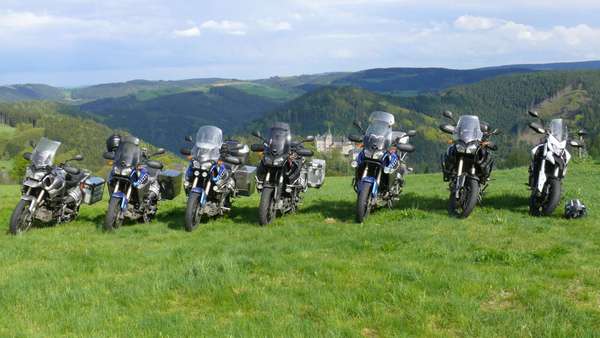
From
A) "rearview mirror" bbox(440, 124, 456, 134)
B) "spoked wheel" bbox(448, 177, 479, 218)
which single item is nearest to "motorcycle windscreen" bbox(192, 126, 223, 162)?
"rearview mirror" bbox(440, 124, 456, 134)

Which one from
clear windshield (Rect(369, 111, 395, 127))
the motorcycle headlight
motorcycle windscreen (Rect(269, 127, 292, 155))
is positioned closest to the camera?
the motorcycle headlight

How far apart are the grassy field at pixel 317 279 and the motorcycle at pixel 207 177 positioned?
2.72 ft

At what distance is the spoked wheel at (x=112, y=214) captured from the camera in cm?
1338

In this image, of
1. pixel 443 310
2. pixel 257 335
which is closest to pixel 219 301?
pixel 257 335

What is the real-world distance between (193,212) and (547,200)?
8.71 metres

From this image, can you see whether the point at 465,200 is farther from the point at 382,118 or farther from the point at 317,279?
the point at 317,279

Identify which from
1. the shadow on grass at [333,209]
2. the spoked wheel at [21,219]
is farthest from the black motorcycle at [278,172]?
the spoked wheel at [21,219]

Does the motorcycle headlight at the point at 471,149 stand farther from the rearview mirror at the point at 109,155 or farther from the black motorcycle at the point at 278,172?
the rearview mirror at the point at 109,155

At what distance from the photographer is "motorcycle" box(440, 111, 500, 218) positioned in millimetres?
12969

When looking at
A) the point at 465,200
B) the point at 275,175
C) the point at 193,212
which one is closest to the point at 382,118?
the point at 465,200

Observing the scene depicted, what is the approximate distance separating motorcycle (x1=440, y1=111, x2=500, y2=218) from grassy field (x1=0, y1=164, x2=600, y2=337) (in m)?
0.51

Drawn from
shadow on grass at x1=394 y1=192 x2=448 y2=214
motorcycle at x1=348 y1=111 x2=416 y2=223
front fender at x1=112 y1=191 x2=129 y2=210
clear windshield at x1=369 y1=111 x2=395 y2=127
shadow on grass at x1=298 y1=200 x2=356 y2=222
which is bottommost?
shadow on grass at x1=298 y1=200 x2=356 y2=222

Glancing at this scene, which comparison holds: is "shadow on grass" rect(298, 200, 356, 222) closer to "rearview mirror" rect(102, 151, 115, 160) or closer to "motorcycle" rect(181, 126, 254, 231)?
"motorcycle" rect(181, 126, 254, 231)

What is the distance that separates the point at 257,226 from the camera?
1353 cm
